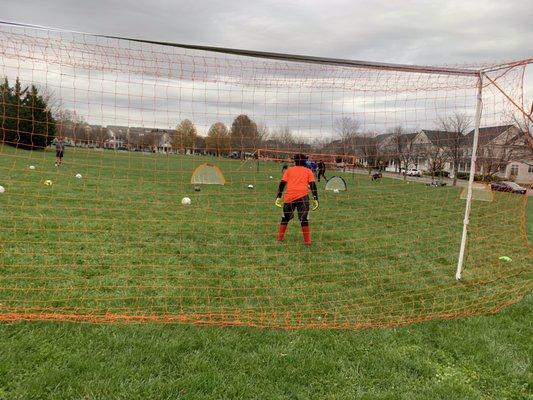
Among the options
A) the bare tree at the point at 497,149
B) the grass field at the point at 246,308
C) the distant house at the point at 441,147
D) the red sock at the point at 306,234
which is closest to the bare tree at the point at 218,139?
the grass field at the point at 246,308

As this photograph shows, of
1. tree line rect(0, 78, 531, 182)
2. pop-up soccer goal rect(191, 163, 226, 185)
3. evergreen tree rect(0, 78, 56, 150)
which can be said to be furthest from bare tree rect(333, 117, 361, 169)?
pop-up soccer goal rect(191, 163, 226, 185)

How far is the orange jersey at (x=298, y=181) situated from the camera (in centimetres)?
704

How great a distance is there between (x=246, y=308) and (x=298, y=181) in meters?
3.35

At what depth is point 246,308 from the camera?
416 cm

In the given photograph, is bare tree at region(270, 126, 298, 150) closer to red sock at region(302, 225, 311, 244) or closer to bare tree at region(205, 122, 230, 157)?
bare tree at region(205, 122, 230, 157)

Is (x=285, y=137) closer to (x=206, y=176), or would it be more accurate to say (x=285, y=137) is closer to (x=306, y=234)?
(x=306, y=234)

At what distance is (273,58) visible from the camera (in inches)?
151

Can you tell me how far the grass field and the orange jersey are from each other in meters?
0.95

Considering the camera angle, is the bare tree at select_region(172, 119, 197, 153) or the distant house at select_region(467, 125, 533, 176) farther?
the distant house at select_region(467, 125, 533, 176)

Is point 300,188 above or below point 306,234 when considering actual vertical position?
above

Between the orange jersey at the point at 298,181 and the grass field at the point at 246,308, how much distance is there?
0.95m

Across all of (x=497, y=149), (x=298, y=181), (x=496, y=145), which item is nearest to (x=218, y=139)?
(x=298, y=181)

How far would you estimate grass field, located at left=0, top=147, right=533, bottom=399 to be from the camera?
2879 millimetres

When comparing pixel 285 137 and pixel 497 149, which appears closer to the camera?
pixel 285 137
